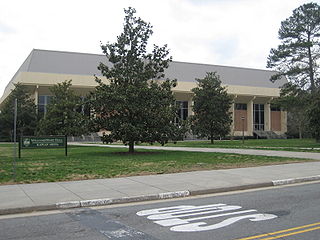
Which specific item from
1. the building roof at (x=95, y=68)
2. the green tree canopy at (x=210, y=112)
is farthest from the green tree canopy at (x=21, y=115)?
the green tree canopy at (x=210, y=112)

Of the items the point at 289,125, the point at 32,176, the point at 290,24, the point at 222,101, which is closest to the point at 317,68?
the point at 290,24

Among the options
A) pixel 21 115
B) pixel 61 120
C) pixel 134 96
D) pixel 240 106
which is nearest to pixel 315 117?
pixel 134 96

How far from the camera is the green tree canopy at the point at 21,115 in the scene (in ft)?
163

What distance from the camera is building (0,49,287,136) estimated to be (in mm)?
59469

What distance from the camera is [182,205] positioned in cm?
816

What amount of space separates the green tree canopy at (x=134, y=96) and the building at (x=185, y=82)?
117ft

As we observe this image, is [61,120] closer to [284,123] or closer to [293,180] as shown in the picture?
[293,180]

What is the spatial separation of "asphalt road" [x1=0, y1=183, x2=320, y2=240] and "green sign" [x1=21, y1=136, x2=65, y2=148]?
479 inches

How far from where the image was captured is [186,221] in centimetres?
657

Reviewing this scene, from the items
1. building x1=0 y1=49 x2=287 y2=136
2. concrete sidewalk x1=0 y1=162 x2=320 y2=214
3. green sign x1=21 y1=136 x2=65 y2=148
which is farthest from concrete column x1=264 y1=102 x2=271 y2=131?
concrete sidewalk x1=0 y1=162 x2=320 y2=214

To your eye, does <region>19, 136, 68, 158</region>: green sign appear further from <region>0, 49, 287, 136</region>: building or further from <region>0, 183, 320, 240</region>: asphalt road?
<region>0, 49, 287, 136</region>: building

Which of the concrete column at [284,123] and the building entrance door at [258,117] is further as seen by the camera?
the concrete column at [284,123]

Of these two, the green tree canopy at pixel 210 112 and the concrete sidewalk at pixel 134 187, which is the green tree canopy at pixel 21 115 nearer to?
the green tree canopy at pixel 210 112

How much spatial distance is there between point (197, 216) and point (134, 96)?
14619 mm
